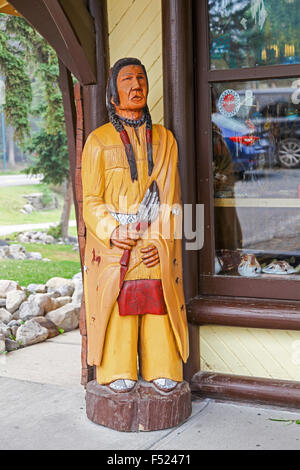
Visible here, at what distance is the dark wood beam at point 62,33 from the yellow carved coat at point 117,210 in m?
0.55

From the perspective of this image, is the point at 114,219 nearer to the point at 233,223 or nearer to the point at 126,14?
the point at 233,223

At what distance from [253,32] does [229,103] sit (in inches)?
17.9

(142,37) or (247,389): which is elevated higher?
(142,37)

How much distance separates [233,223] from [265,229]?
0.68ft

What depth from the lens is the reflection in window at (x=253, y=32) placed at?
145 inches

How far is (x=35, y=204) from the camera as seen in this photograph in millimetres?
15688

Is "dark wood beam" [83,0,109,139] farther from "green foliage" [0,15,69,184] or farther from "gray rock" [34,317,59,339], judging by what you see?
"green foliage" [0,15,69,184]

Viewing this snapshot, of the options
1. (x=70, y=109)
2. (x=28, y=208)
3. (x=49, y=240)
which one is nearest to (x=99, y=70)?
(x=70, y=109)

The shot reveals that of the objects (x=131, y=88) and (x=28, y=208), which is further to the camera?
(x=28, y=208)

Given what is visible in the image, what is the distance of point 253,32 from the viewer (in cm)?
379

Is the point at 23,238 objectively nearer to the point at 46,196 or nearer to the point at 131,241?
the point at 46,196

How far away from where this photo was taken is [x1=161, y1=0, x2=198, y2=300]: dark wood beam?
3637 mm

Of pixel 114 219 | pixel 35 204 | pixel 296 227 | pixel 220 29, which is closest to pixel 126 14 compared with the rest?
pixel 220 29

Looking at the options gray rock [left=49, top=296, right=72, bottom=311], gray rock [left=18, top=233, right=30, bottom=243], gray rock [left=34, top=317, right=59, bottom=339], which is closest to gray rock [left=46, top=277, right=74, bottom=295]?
gray rock [left=49, top=296, right=72, bottom=311]
